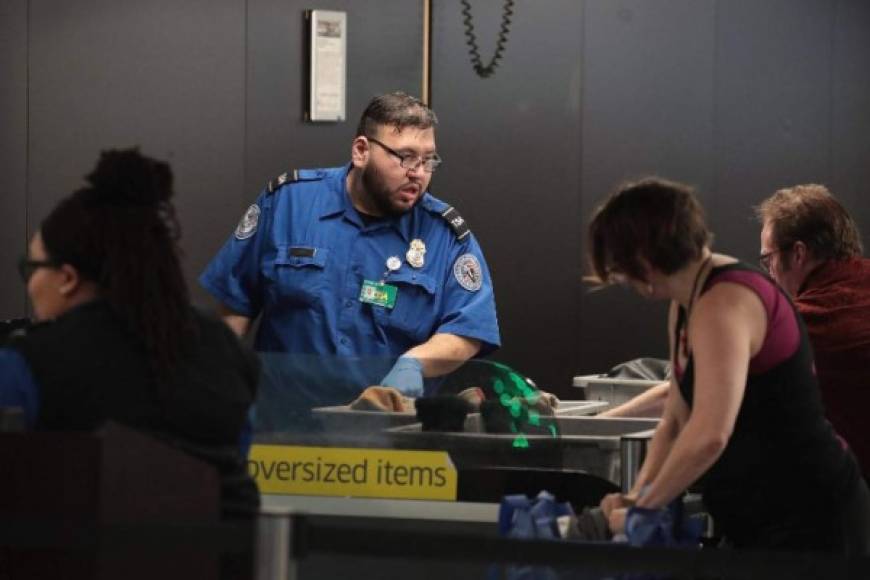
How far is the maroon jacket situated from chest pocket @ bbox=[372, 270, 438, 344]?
89cm

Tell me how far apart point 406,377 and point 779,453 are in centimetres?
79

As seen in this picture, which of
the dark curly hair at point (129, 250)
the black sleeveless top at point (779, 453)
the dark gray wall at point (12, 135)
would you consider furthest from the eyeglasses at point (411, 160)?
the dark gray wall at point (12, 135)

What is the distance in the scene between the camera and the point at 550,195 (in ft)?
18.9

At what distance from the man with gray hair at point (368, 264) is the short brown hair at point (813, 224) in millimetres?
744

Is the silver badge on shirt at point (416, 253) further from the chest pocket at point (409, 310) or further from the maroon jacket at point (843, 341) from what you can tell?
the maroon jacket at point (843, 341)

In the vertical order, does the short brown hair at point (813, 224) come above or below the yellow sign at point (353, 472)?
above

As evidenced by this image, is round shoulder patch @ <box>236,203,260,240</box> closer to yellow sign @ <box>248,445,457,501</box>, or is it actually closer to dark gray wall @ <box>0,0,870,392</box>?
yellow sign @ <box>248,445,457,501</box>

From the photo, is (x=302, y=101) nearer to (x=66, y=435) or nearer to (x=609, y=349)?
(x=609, y=349)

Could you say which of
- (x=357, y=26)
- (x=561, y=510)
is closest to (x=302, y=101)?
(x=357, y=26)

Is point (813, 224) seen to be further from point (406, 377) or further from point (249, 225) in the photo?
point (249, 225)

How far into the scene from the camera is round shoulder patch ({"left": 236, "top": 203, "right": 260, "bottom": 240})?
399 cm

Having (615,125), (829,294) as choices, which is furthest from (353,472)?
(615,125)

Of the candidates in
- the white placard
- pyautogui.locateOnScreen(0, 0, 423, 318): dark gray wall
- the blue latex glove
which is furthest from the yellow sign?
the white placard

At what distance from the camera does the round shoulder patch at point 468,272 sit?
3975mm
